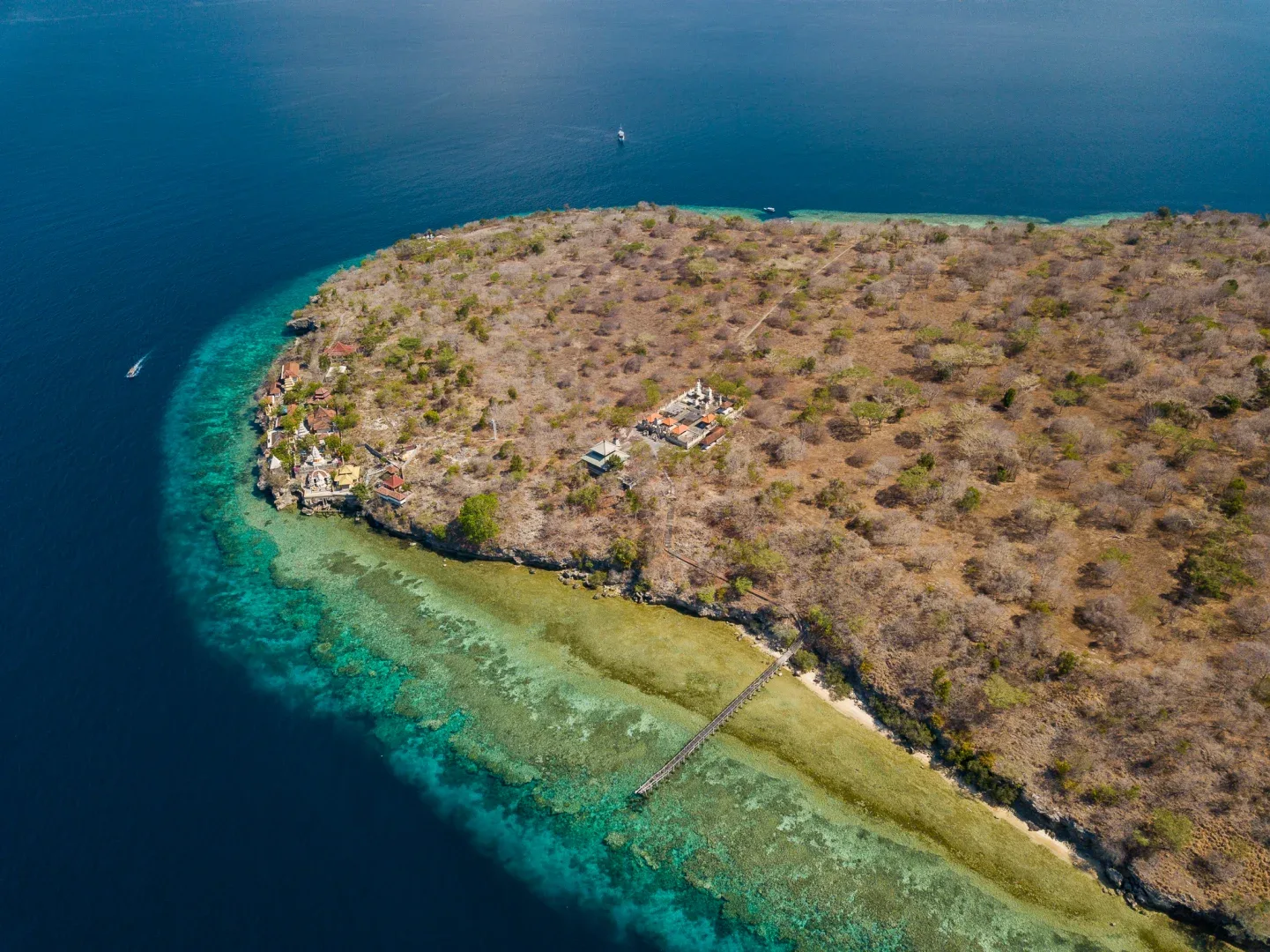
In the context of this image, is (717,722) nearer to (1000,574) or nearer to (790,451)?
(1000,574)

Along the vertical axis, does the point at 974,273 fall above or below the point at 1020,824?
above

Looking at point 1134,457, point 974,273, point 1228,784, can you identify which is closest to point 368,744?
point 1228,784

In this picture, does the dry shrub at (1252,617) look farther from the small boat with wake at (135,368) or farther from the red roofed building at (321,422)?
the small boat with wake at (135,368)

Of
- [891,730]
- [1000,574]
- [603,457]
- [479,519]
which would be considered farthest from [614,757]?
[1000,574]

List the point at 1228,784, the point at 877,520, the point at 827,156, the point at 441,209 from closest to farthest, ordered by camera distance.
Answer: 1. the point at 1228,784
2. the point at 877,520
3. the point at 441,209
4. the point at 827,156

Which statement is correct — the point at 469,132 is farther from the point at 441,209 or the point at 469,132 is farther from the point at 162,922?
the point at 162,922

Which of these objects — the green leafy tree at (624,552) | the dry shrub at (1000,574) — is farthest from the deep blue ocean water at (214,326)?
the dry shrub at (1000,574)

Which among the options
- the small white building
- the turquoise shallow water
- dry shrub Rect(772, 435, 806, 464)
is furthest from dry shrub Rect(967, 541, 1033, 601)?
the small white building
